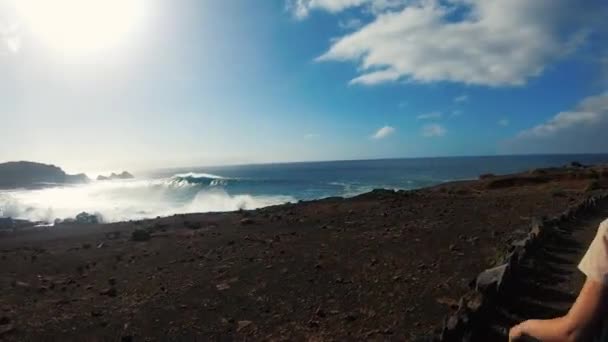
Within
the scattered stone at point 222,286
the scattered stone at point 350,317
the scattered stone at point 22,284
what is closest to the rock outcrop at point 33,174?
the scattered stone at point 22,284

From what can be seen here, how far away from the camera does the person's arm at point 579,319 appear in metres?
1.52

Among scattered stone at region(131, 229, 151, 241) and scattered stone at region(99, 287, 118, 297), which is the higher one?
scattered stone at region(131, 229, 151, 241)

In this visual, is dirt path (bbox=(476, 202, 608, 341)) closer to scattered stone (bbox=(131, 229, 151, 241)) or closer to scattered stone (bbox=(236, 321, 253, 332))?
scattered stone (bbox=(236, 321, 253, 332))

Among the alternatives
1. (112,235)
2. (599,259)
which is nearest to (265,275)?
(599,259)

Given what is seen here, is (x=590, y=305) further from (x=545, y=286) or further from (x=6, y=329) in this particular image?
(x=6, y=329)

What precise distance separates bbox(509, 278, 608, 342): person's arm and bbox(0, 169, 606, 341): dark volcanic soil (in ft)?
18.8

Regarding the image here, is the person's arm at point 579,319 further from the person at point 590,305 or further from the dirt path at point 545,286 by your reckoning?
the dirt path at point 545,286

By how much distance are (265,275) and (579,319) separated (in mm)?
9381

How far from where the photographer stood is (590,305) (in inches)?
60.7

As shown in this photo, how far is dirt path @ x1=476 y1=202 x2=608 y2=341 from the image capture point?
687 centimetres

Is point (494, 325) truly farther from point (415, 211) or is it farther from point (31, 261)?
point (31, 261)

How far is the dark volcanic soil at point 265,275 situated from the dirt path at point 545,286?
101 cm

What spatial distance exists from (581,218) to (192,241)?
40.6 feet

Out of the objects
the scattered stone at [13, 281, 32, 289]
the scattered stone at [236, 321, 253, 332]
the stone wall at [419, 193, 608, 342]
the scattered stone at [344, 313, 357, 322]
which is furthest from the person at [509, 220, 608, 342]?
the scattered stone at [13, 281, 32, 289]
